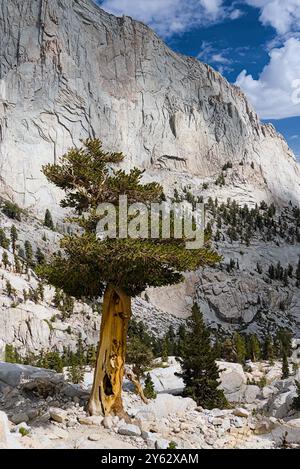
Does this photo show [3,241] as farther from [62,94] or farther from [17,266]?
[62,94]

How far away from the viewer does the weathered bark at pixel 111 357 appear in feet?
56.3

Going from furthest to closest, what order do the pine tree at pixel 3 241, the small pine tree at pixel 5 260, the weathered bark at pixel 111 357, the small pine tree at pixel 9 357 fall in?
the pine tree at pixel 3 241, the small pine tree at pixel 5 260, the small pine tree at pixel 9 357, the weathered bark at pixel 111 357

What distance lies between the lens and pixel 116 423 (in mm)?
15891

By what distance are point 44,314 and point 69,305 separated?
8.13m

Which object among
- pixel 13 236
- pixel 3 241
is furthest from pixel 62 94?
pixel 3 241

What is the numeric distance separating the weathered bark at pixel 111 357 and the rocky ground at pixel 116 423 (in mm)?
807

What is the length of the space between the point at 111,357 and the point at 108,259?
14.6 ft

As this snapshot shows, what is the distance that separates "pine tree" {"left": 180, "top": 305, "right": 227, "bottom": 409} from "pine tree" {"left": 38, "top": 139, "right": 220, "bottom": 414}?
10.6m

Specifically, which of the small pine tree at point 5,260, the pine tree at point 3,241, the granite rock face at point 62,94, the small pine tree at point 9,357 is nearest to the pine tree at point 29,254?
the pine tree at point 3,241

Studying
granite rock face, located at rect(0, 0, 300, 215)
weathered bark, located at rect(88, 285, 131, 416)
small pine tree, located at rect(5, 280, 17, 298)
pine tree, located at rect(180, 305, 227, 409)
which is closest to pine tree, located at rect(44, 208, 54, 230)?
granite rock face, located at rect(0, 0, 300, 215)

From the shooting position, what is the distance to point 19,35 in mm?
A: 175750

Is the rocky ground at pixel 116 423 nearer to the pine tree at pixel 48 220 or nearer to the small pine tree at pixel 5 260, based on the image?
the small pine tree at pixel 5 260

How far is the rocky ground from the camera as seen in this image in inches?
549

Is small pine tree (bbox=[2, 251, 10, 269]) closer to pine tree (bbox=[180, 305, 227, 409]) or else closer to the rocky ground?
pine tree (bbox=[180, 305, 227, 409])
